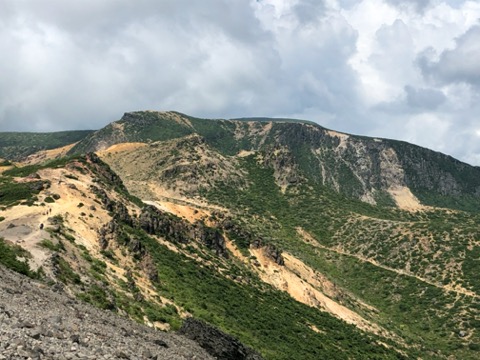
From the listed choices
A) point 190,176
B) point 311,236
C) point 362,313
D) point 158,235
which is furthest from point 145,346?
point 190,176

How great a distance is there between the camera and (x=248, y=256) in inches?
3214

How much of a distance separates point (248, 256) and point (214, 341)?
172 feet

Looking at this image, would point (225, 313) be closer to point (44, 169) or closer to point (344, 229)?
point (44, 169)

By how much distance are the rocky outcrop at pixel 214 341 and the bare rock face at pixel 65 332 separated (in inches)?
57.1

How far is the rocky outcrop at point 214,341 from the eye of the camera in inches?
1138

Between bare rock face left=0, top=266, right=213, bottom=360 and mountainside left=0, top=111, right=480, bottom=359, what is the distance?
15.1ft

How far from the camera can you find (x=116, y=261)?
44.6 m

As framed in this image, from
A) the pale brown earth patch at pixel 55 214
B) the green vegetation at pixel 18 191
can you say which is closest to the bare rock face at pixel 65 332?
the pale brown earth patch at pixel 55 214

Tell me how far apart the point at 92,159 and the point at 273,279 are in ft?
132

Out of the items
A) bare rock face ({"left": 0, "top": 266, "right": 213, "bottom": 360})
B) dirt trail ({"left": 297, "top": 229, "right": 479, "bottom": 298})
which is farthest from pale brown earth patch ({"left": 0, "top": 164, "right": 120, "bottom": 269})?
dirt trail ({"left": 297, "top": 229, "right": 479, "bottom": 298})

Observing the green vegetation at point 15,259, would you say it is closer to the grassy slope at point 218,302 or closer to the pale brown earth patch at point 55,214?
the grassy slope at point 218,302

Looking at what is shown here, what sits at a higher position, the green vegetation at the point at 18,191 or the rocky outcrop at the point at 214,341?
the green vegetation at the point at 18,191

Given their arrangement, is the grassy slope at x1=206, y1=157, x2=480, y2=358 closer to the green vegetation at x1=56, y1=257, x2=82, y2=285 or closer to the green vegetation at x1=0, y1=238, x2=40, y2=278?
the green vegetation at x1=56, y1=257, x2=82, y2=285

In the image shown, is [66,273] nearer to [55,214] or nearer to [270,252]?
[55,214]
